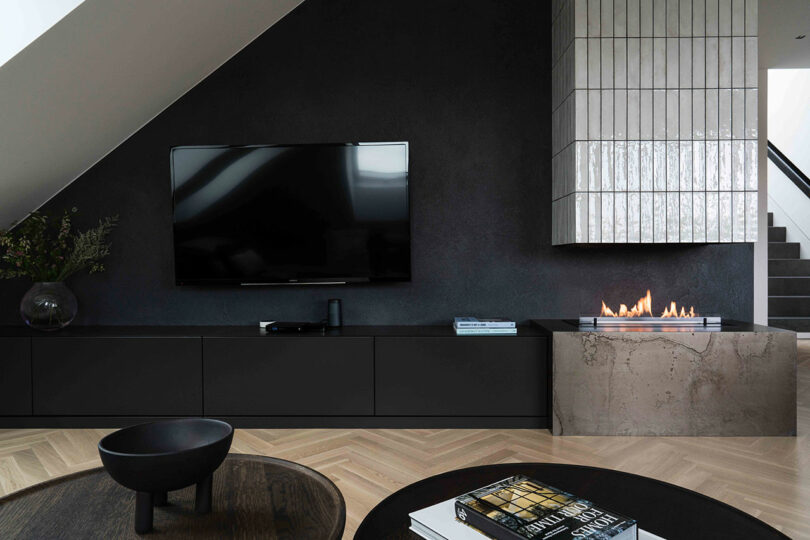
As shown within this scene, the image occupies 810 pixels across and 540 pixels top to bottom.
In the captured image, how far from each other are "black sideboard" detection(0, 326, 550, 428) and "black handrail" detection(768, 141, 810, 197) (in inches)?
188

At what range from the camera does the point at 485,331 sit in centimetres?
266

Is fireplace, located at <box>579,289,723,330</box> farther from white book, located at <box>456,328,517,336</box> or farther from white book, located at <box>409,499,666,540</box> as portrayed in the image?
white book, located at <box>409,499,666,540</box>

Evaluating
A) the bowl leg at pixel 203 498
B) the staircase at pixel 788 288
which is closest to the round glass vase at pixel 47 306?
the bowl leg at pixel 203 498

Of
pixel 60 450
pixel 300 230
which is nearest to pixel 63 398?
pixel 60 450

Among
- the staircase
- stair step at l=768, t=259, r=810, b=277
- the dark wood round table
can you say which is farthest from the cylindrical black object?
stair step at l=768, t=259, r=810, b=277

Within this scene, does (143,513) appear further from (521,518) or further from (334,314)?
(334,314)

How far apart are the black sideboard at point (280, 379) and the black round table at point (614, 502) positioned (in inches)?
59.4

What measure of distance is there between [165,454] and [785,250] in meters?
6.57

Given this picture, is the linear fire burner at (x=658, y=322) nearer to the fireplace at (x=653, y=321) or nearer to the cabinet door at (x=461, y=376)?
the fireplace at (x=653, y=321)

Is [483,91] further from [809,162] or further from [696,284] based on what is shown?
[809,162]

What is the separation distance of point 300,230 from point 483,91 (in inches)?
51.9

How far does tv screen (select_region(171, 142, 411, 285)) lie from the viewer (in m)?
2.90

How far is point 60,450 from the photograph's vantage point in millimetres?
2371

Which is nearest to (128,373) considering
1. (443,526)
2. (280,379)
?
(280,379)
